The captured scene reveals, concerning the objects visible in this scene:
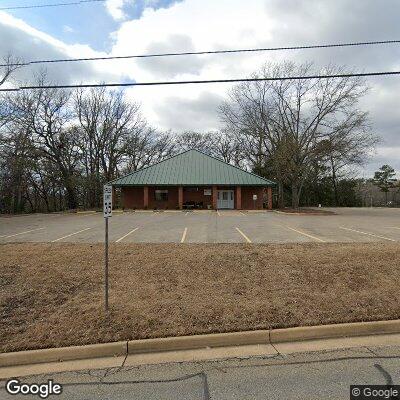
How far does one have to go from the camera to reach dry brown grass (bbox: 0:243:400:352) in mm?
4914

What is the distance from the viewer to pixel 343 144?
30766 mm

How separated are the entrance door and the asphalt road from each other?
30.0 meters

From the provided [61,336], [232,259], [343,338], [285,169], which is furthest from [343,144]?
[61,336]

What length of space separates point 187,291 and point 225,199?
28590mm

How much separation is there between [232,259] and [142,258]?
225 cm

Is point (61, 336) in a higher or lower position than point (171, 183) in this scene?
lower

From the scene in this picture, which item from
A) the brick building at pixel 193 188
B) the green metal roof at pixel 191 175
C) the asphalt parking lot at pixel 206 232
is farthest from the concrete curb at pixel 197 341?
the green metal roof at pixel 191 175

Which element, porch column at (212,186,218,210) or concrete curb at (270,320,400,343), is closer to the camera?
concrete curb at (270,320,400,343)

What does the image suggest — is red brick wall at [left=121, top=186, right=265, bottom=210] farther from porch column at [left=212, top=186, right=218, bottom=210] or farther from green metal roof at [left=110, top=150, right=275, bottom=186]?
green metal roof at [left=110, top=150, right=275, bottom=186]

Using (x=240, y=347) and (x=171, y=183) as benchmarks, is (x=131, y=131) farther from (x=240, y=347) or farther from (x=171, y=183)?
(x=240, y=347)

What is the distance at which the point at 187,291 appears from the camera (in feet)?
20.2

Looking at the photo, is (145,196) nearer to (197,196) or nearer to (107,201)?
(197,196)

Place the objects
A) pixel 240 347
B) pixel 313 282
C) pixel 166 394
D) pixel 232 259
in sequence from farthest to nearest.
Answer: pixel 232 259
pixel 313 282
pixel 240 347
pixel 166 394

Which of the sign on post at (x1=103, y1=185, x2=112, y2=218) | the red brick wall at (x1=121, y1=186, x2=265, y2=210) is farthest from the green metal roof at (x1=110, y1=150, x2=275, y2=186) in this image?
the sign on post at (x1=103, y1=185, x2=112, y2=218)
